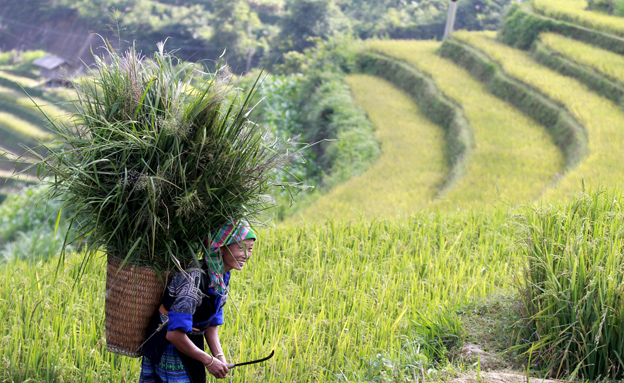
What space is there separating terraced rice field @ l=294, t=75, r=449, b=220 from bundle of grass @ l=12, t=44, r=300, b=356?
2.93 meters

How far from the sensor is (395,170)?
805 centimetres

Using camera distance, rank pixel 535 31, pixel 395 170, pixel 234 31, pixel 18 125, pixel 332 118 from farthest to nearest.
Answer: pixel 234 31 → pixel 18 125 → pixel 535 31 → pixel 332 118 → pixel 395 170

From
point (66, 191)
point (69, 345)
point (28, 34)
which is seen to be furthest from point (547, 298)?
point (28, 34)

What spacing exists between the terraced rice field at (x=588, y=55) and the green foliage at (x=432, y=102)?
8.05 ft

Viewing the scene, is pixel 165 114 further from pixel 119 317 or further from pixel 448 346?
pixel 448 346

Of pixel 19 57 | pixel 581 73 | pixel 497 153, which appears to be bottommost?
pixel 19 57

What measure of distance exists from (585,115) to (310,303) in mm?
6754

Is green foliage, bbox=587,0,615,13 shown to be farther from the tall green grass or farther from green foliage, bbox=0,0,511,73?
the tall green grass

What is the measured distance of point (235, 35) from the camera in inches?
961

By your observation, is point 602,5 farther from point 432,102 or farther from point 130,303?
point 130,303

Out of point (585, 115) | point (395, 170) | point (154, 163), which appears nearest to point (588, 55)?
point (585, 115)

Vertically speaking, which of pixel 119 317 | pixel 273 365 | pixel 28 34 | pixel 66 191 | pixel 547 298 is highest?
pixel 66 191

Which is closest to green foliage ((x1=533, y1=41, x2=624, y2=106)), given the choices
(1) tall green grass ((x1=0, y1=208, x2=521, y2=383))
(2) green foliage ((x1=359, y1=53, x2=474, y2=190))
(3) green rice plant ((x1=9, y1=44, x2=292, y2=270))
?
(2) green foliage ((x1=359, y1=53, x2=474, y2=190))

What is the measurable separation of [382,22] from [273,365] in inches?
1038
